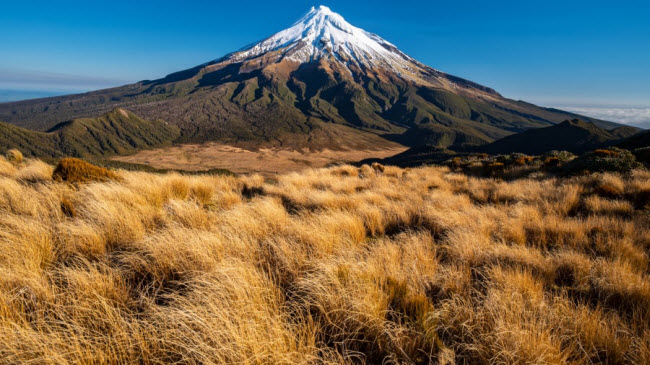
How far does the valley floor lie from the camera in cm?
11700

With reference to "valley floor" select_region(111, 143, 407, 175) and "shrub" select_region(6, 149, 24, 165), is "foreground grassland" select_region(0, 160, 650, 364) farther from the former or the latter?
"valley floor" select_region(111, 143, 407, 175)

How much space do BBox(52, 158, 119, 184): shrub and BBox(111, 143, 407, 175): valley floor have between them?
101442 mm

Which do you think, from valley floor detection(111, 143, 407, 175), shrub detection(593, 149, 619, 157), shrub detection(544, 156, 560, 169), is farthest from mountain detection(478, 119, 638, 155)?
shrub detection(544, 156, 560, 169)

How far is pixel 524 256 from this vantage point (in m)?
3.52

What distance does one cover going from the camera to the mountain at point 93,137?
12512cm

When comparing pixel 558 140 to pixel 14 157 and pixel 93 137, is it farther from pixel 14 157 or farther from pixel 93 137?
pixel 93 137

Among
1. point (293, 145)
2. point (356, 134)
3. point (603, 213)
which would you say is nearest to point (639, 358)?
point (603, 213)

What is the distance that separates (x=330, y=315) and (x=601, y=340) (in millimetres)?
2074

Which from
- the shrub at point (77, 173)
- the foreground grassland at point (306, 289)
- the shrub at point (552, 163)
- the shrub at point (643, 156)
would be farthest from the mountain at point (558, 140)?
the shrub at point (77, 173)

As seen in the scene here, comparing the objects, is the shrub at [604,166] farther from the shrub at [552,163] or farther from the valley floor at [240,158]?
the valley floor at [240,158]

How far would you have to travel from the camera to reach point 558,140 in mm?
104375

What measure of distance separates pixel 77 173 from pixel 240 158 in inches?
5139

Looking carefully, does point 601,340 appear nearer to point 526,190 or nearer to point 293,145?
point 526,190

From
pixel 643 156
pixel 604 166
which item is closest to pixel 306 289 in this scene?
pixel 604 166
